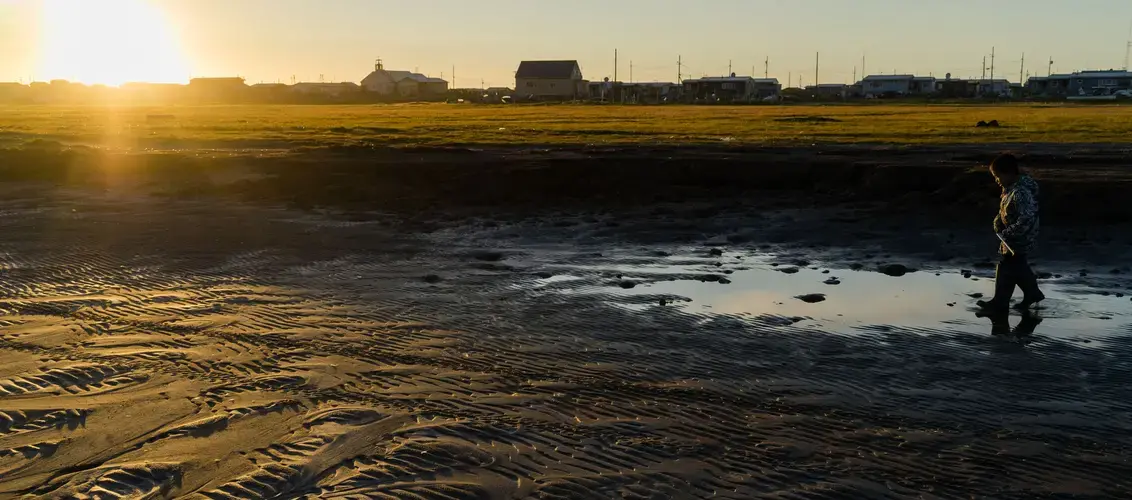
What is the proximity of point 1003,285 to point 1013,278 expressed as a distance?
0.13m

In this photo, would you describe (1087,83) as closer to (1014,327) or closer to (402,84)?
(402,84)

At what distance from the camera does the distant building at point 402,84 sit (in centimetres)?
12481

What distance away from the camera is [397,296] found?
11367 millimetres

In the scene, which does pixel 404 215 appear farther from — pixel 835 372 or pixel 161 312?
pixel 835 372

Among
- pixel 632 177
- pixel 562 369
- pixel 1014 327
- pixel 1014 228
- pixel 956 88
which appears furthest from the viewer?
pixel 956 88

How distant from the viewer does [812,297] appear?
11.2 m

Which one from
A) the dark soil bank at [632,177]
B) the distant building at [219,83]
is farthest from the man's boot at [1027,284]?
the distant building at [219,83]

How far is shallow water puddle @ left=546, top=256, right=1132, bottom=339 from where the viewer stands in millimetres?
→ 9820

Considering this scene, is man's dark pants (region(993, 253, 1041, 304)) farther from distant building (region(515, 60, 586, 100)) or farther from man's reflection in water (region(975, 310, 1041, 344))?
distant building (region(515, 60, 586, 100))

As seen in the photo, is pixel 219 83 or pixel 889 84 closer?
pixel 889 84

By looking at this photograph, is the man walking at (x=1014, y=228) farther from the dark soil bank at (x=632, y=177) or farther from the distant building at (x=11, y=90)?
the distant building at (x=11, y=90)

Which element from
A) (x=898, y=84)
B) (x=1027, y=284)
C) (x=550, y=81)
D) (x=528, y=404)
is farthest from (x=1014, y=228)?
(x=898, y=84)

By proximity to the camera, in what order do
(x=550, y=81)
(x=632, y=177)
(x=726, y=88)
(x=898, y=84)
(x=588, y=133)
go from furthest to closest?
1. (x=898, y=84)
2. (x=726, y=88)
3. (x=550, y=81)
4. (x=588, y=133)
5. (x=632, y=177)

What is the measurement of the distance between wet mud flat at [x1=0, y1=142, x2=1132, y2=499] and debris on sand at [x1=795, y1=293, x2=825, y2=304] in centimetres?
14
